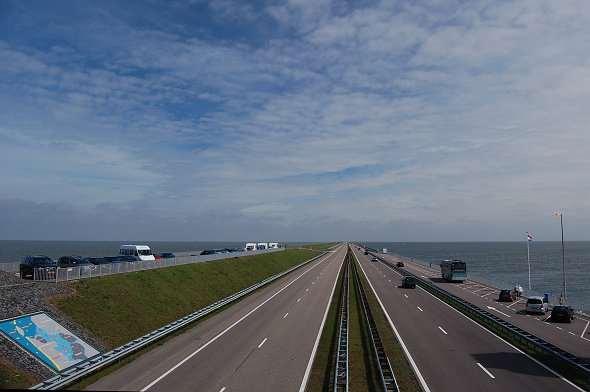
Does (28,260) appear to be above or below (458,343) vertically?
above

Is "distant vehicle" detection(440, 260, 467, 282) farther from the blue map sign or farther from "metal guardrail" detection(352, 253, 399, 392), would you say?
the blue map sign

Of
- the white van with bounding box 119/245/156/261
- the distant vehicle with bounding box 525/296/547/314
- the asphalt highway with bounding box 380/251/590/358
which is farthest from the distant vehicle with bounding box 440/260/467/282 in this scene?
the white van with bounding box 119/245/156/261

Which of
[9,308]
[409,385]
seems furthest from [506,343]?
[9,308]

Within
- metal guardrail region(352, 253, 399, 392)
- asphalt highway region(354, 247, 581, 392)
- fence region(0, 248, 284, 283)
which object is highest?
fence region(0, 248, 284, 283)

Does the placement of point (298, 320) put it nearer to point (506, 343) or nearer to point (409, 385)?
point (506, 343)

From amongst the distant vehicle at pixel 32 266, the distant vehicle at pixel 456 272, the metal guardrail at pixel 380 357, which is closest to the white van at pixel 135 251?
the distant vehicle at pixel 32 266
